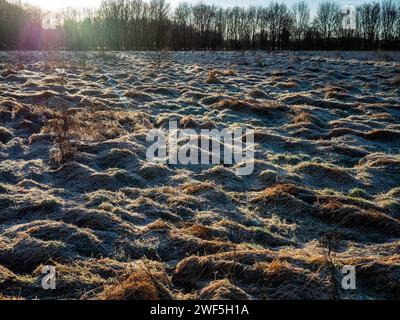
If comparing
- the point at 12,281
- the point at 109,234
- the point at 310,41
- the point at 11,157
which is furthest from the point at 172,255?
the point at 310,41

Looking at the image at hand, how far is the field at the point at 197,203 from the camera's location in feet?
14.8

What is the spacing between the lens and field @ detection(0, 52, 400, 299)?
4508 mm

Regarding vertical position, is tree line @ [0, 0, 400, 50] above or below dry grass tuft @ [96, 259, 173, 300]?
above

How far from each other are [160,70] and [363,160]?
1698 centimetres

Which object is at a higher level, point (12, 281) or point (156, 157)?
point (156, 157)

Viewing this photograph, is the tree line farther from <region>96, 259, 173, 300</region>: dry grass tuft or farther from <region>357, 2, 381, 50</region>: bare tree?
<region>96, 259, 173, 300</region>: dry grass tuft

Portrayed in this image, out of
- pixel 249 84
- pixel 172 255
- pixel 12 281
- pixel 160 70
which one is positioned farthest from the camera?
pixel 160 70

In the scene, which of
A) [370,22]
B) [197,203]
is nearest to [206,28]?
[370,22]

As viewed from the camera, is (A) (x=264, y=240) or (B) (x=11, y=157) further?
(B) (x=11, y=157)

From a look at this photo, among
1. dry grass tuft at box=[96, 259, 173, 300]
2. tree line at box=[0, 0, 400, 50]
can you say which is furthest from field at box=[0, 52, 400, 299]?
tree line at box=[0, 0, 400, 50]

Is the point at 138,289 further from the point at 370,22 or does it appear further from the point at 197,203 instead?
the point at 370,22

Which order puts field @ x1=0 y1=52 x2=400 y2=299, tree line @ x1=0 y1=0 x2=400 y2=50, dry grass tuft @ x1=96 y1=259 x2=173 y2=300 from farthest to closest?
1. tree line @ x1=0 y1=0 x2=400 y2=50
2. field @ x1=0 y1=52 x2=400 y2=299
3. dry grass tuft @ x1=96 y1=259 x2=173 y2=300

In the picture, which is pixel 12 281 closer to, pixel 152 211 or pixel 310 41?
pixel 152 211

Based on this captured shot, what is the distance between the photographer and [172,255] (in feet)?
17.2
